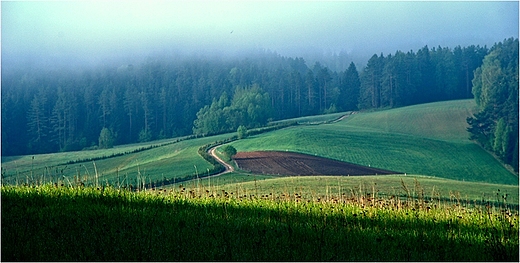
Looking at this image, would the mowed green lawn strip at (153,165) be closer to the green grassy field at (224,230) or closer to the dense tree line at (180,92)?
the dense tree line at (180,92)

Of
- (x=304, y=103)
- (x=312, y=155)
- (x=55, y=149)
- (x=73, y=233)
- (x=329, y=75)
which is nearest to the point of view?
(x=73, y=233)

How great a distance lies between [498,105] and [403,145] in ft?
82.6

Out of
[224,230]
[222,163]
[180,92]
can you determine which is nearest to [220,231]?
[224,230]

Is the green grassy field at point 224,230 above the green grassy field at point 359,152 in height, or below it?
above

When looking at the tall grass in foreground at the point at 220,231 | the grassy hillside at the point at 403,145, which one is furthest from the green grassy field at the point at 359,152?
the tall grass in foreground at the point at 220,231

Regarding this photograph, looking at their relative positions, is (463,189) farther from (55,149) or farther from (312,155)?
(55,149)

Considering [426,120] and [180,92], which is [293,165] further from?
[180,92]

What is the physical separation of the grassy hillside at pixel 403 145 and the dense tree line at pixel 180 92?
20.2 metres

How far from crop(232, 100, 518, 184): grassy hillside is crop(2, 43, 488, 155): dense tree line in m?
20.2

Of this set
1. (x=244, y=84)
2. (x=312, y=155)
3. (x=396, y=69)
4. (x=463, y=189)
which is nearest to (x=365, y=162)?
(x=312, y=155)

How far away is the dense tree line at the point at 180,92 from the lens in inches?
4208

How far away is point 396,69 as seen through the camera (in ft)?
401

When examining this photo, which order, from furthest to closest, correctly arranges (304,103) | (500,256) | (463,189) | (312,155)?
(304,103), (312,155), (463,189), (500,256)

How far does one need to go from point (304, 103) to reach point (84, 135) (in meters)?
45.3
